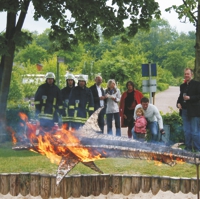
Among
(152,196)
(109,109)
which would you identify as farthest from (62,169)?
(109,109)

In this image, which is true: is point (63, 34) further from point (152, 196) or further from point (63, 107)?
point (152, 196)

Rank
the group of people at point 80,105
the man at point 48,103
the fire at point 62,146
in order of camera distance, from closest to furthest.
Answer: the fire at point 62,146
the group of people at point 80,105
the man at point 48,103

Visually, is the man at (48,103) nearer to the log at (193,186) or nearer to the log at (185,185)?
the log at (185,185)

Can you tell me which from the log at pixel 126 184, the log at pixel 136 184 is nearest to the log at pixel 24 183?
the log at pixel 126 184

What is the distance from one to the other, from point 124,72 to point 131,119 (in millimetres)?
23141

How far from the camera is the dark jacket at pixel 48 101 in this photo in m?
10.1

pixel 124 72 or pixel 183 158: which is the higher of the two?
pixel 124 72

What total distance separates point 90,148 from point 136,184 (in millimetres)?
1232

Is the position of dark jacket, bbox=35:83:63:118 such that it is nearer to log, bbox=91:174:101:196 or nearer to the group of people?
the group of people

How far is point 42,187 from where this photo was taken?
676cm

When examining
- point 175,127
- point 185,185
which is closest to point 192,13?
point 175,127

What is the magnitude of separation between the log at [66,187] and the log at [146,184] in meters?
1.15

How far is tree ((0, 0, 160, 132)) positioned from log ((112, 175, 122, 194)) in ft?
20.9

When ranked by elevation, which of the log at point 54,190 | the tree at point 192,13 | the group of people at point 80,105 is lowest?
the log at point 54,190
